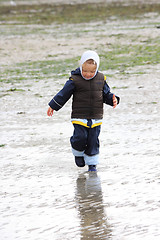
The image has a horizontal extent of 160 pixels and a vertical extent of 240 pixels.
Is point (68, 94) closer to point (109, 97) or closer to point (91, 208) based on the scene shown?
point (109, 97)

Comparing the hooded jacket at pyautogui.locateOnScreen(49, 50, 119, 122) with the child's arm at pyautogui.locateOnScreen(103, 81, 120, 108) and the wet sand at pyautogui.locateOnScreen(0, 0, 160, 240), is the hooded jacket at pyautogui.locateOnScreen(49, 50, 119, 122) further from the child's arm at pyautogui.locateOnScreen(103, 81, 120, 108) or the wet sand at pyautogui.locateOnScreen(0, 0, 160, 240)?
the wet sand at pyautogui.locateOnScreen(0, 0, 160, 240)

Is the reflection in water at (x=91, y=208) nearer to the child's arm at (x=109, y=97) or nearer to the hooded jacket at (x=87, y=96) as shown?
the hooded jacket at (x=87, y=96)

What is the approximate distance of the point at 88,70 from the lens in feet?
19.9

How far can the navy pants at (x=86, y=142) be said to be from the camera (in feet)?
20.4

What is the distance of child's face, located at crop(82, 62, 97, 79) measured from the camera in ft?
19.8

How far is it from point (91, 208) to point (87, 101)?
1467mm

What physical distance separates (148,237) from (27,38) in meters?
17.7

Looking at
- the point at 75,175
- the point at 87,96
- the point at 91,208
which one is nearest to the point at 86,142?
the point at 75,175

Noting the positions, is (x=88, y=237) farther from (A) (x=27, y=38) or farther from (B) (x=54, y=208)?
(A) (x=27, y=38)

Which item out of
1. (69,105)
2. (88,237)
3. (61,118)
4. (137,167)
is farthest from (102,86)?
(69,105)

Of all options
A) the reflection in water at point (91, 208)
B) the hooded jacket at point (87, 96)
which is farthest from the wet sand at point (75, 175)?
the hooded jacket at point (87, 96)

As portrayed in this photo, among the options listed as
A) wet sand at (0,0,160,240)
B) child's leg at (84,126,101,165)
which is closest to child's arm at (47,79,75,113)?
child's leg at (84,126,101,165)

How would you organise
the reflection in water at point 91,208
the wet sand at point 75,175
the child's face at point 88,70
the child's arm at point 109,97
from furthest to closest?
1. the child's arm at point 109,97
2. the child's face at point 88,70
3. the wet sand at point 75,175
4. the reflection in water at point 91,208

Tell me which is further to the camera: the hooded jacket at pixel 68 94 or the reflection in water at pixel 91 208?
the hooded jacket at pixel 68 94
